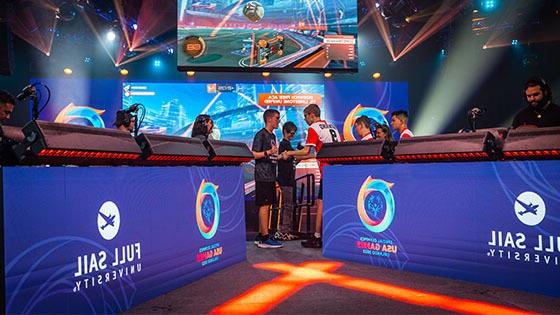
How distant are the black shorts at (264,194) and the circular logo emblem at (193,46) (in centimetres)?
246

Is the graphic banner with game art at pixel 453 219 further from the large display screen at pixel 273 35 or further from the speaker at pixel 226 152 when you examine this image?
the large display screen at pixel 273 35

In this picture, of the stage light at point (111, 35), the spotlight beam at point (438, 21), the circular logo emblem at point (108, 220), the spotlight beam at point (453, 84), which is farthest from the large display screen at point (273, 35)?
the circular logo emblem at point (108, 220)

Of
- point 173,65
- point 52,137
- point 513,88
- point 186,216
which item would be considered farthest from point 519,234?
point 173,65

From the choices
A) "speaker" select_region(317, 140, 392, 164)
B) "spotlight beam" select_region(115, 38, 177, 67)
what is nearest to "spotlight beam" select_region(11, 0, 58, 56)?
"spotlight beam" select_region(115, 38, 177, 67)

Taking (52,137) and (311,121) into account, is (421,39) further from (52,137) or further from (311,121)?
(52,137)

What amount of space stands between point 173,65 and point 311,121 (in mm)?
4937

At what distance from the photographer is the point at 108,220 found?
2904 mm

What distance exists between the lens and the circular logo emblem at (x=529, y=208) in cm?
336

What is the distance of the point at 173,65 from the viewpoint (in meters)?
9.71

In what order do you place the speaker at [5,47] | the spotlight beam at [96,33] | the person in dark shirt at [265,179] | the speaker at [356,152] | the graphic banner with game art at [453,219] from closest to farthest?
1. the graphic banner with game art at [453,219]
2. the speaker at [356,152]
3. the person in dark shirt at [265,179]
4. the speaker at [5,47]
5. the spotlight beam at [96,33]

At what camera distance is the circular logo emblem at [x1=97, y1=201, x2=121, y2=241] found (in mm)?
2835

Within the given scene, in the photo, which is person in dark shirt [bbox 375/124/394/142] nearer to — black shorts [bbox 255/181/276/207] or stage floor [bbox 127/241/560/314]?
black shorts [bbox 255/181/276/207]

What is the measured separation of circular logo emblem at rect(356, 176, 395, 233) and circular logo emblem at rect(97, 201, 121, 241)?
8.64 feet

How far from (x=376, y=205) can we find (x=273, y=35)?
3640 mm
